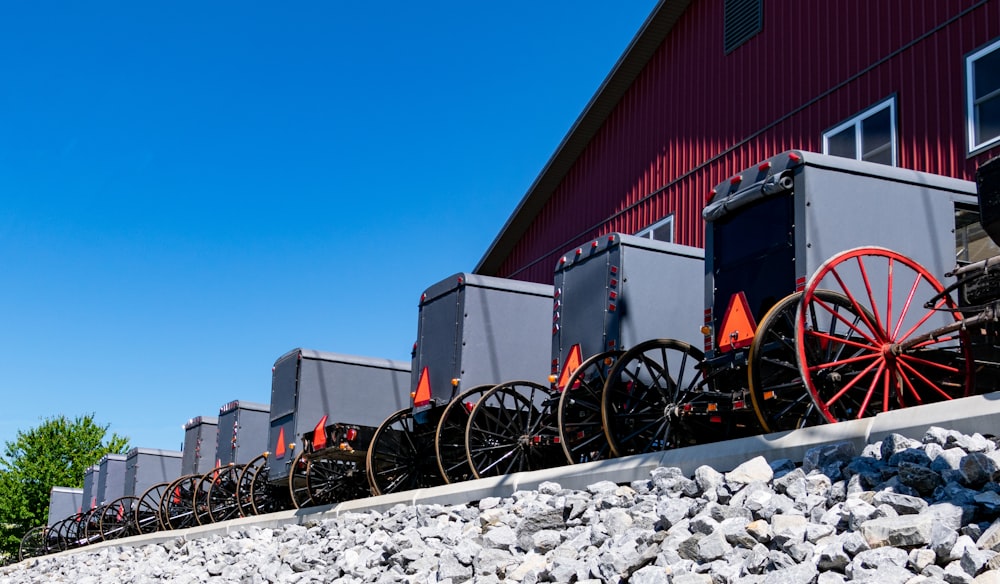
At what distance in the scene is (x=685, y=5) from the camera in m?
19.7

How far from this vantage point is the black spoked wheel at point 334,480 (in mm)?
17219

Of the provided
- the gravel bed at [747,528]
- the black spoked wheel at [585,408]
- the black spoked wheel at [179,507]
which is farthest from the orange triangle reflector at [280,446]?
the gravel bed at [747,528]

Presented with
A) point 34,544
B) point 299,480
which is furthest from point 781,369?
point 34,544

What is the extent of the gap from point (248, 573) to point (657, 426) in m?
4.85

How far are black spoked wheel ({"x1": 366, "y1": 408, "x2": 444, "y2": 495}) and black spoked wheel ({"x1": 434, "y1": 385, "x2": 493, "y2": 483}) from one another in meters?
0.59

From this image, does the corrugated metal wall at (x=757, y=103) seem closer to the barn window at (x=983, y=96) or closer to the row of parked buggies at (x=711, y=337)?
the barn window at (x=983, y=96)

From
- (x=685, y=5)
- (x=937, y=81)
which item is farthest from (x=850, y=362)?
(x=685, y=5)

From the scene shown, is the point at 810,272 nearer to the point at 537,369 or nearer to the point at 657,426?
the point at 657,426

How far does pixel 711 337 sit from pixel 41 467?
45.8 metres

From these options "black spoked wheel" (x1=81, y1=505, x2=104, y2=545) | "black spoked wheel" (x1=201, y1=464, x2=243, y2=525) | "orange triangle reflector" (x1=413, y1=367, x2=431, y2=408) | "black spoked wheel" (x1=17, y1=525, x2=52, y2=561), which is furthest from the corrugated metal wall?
"black spoked wheel" (x1=17, y1=525, x2=52, y2=561)

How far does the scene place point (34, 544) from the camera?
40094mm

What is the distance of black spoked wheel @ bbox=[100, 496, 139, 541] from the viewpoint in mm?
28094

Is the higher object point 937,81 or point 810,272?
point 937,81

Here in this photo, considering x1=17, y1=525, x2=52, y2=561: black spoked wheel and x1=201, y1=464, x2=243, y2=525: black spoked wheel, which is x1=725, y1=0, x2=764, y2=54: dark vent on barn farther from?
x1=17, y1=525, x2=52, y2=561: black spoked wheel
